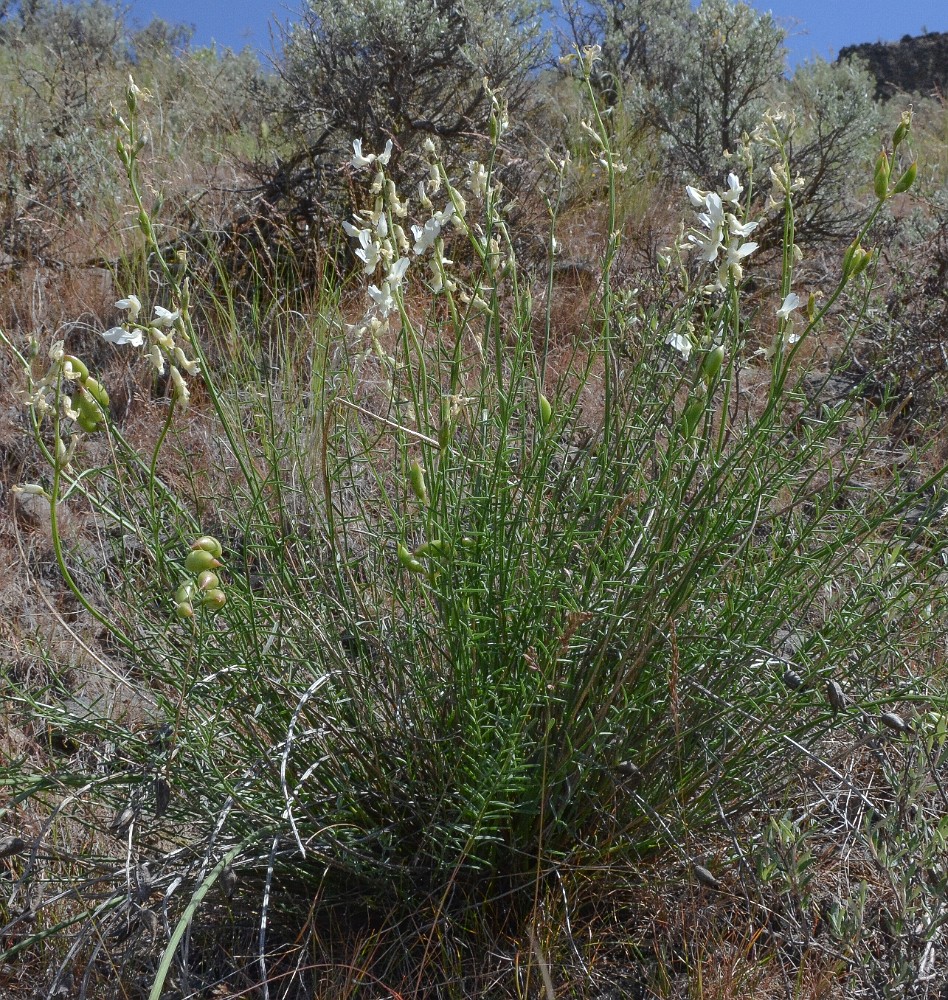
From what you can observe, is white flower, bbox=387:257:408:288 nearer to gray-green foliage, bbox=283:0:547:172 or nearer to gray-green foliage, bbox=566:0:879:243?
gray-green foliage, bbox=283:0:547:172

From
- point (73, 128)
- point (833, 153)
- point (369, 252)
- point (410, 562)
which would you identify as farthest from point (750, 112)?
point (410, 562)

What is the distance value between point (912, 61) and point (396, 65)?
1248 centimetres

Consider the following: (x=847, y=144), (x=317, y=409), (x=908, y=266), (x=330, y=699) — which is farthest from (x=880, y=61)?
(x=330, y=699)

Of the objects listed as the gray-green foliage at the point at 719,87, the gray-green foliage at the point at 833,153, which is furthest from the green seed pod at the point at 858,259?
the gray-green foliage at the point at 719,87

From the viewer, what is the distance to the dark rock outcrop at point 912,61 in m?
13.6

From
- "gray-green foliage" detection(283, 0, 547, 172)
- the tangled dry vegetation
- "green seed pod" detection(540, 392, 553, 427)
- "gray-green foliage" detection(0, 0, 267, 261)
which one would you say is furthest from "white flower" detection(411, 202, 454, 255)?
"gray-green foliage" detection(283, 0, 547, 172)

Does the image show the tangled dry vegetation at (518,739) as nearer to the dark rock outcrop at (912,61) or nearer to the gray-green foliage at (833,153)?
the gray-green foliage at (833,153)

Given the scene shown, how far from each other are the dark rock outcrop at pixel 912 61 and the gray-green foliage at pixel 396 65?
10.4 m

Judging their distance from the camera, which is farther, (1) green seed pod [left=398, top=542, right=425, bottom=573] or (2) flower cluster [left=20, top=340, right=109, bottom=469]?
(1) green seed pod [left=398, top=542, right=425, bottom=573]

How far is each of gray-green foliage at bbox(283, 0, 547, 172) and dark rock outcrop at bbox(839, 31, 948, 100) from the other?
10.4 m

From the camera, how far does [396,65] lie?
5.04 metres

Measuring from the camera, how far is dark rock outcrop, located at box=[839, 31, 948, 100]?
535 inches

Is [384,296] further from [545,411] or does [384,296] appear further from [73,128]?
[73,128]

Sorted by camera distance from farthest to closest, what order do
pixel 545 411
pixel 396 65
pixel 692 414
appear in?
pixel 396 65 → pixel 545 411 → pixel 692 414
